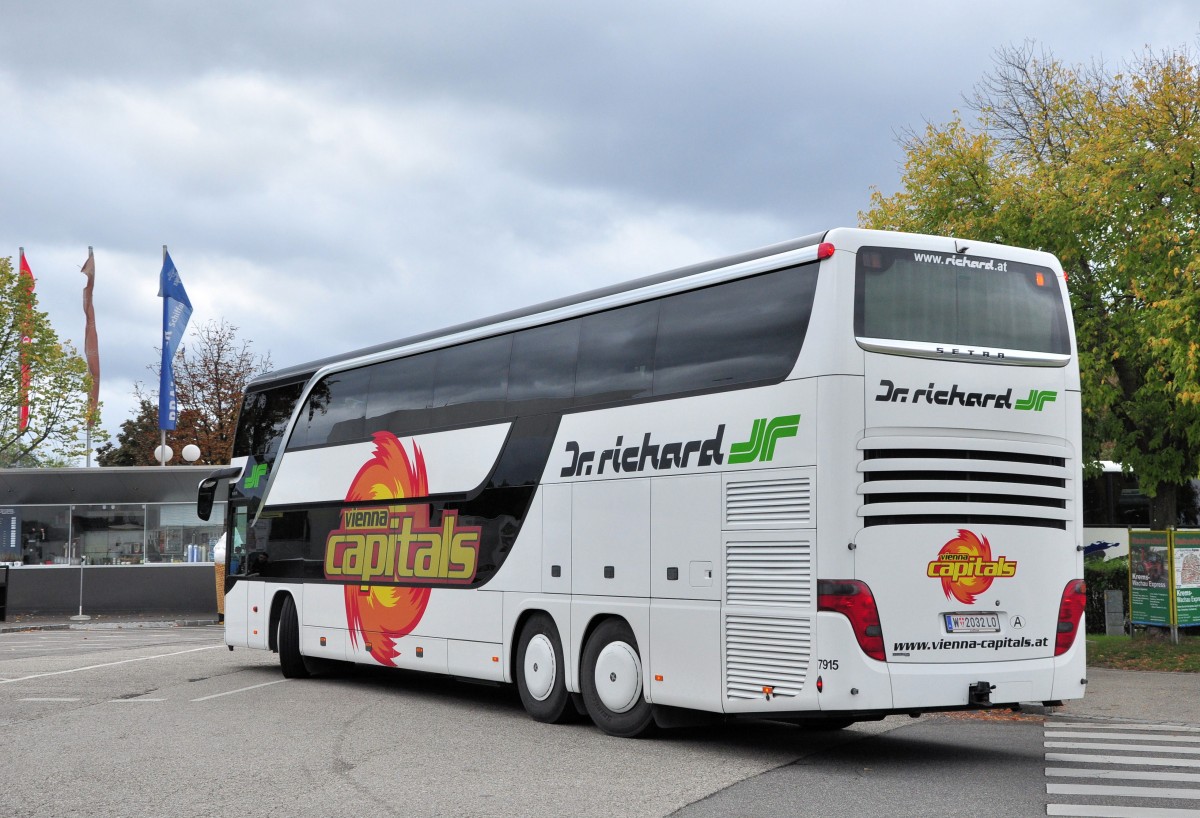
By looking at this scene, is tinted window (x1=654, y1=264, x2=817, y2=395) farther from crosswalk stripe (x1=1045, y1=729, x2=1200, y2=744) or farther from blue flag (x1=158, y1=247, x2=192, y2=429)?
blue flag (x1=158, y1=247, x2=192, y2=429)

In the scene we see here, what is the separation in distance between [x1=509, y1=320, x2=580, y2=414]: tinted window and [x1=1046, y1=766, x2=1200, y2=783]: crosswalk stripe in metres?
5.60

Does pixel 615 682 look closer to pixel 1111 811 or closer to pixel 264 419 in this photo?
pixel 1111 811

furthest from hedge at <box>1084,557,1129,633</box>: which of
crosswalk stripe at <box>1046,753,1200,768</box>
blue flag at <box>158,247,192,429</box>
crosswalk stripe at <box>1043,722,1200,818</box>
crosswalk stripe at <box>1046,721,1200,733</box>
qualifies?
blue flag at <box>158,247,192,429</box>

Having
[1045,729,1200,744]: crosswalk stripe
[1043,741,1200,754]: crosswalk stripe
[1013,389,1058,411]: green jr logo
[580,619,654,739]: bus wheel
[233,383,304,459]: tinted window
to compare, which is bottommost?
[1045,729,1200,744]: crosswalk stripe

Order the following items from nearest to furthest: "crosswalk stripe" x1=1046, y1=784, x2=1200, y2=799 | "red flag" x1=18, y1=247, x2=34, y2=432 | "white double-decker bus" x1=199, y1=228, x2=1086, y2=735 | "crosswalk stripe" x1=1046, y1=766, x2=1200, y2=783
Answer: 1. "crosswalk stripe" x1=1046, y1=784, x2=1200, y2=799
2. "crosswalk stripe" x1=1046, y1=766, x2=1200, y2=783
3. "white double-decker bus" x1=199, y1=228, x2=1086, y2=735
4. "red flag" x1=18, y1=247, x2=34, y2=432

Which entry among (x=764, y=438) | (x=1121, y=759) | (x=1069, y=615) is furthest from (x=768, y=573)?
(x=1121, y=759)

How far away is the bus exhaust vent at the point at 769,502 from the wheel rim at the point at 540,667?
3.09m

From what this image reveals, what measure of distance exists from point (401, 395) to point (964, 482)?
25.6ft

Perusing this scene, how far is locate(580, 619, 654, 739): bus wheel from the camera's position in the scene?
12.2m

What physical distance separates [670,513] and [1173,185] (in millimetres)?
12473

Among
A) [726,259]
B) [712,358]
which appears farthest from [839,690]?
[726,259]

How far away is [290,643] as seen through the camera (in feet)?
61.7

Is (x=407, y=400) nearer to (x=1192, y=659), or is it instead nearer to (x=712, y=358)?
(x=712, y=358)

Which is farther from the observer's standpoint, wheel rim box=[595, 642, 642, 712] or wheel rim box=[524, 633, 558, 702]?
wheel rim box=[524, 633, 558, 702]
